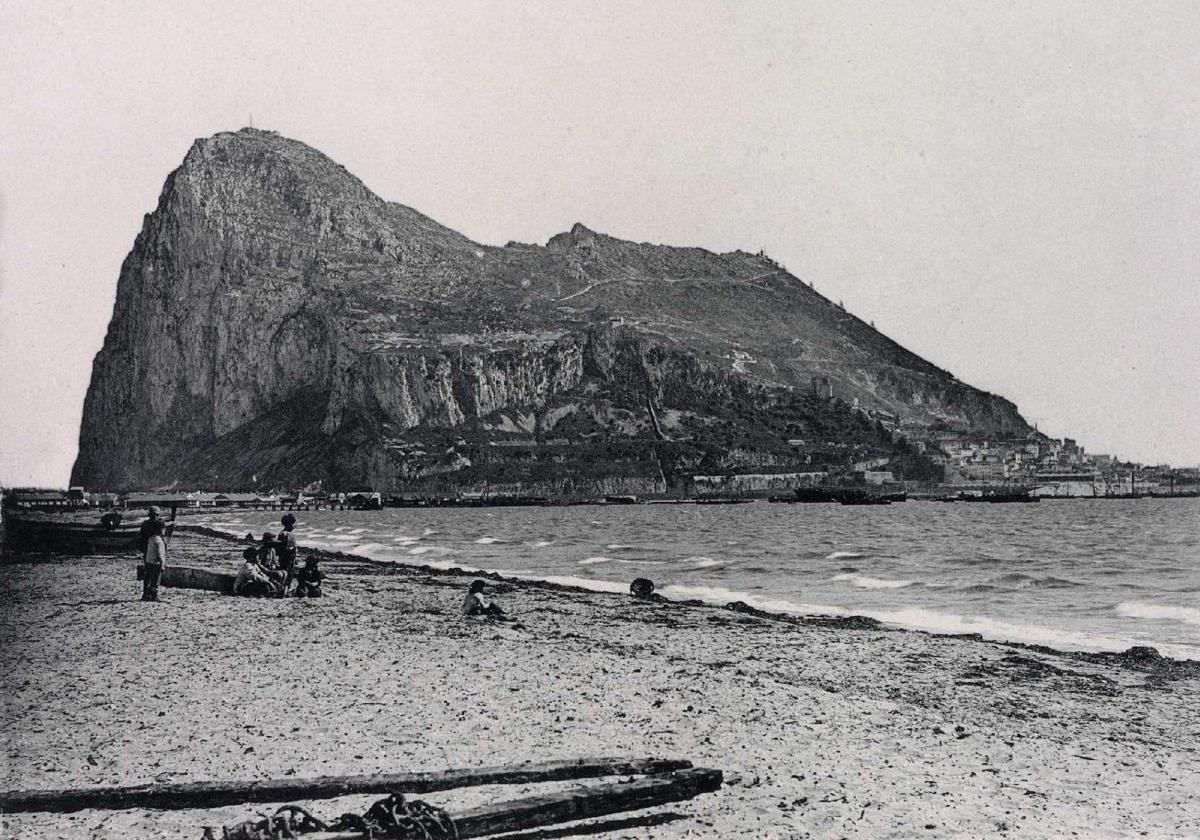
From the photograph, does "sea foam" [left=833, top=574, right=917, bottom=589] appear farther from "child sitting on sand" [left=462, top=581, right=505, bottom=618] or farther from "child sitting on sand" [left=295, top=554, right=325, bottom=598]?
"child sitting on sand" [left=295, top=554, right=325, bottom=598]

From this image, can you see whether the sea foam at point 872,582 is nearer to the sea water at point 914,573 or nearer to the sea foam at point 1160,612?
the sea water at point 914,573

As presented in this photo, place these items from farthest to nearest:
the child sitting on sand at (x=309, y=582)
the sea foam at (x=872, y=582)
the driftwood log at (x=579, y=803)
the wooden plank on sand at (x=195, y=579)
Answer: the sea foam at (x=872, y=582) → the wooden plank on sand at (x=195, y=579) → the child sitting on sand at (x=309, y=582) → the driftwood log at (x=579, y=803)

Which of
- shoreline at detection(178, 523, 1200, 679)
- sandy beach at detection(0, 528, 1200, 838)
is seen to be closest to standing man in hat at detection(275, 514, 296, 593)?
sandy beach at detection(0, 528, 1200, 838)

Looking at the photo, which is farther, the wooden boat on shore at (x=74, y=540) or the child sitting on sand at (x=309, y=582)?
the wooden boat on shore at (x=74, y=540)

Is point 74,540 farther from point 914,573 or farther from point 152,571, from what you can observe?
point 914,573

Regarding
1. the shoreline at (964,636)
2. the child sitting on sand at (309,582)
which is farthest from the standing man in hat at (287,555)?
the shoreline at (964,636)

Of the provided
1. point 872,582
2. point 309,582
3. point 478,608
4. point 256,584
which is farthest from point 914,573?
point 256,584

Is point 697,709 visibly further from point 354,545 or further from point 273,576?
point 354,545
